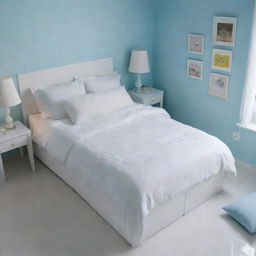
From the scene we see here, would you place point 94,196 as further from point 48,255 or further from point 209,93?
point 209,93

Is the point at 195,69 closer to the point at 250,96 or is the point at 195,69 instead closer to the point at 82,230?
the point at 250,96

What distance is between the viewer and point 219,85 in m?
3.64

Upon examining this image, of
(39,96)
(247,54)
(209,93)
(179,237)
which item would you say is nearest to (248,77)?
(247,54)

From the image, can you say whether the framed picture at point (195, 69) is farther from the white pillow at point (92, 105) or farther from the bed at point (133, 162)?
the white pillow at point (92, 105)

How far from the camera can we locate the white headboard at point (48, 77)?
11.2 feet

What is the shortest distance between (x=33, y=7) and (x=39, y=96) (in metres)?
0.93

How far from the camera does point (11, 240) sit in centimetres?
252

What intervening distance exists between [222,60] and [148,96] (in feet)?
3.48

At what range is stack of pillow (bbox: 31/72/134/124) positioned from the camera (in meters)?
3.29

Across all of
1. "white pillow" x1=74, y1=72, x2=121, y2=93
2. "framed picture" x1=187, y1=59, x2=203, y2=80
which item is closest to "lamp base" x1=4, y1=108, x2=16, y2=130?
"white pillow" x1=74, y1=72, x2=121, y2=93

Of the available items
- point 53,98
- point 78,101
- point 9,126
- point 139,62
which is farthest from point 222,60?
point 9,126

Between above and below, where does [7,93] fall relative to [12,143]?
above

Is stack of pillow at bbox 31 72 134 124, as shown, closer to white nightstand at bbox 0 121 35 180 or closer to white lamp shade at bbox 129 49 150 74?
white nightstand at bbox 0 121 35 180

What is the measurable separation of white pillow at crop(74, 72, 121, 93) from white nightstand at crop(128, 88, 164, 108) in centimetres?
35
